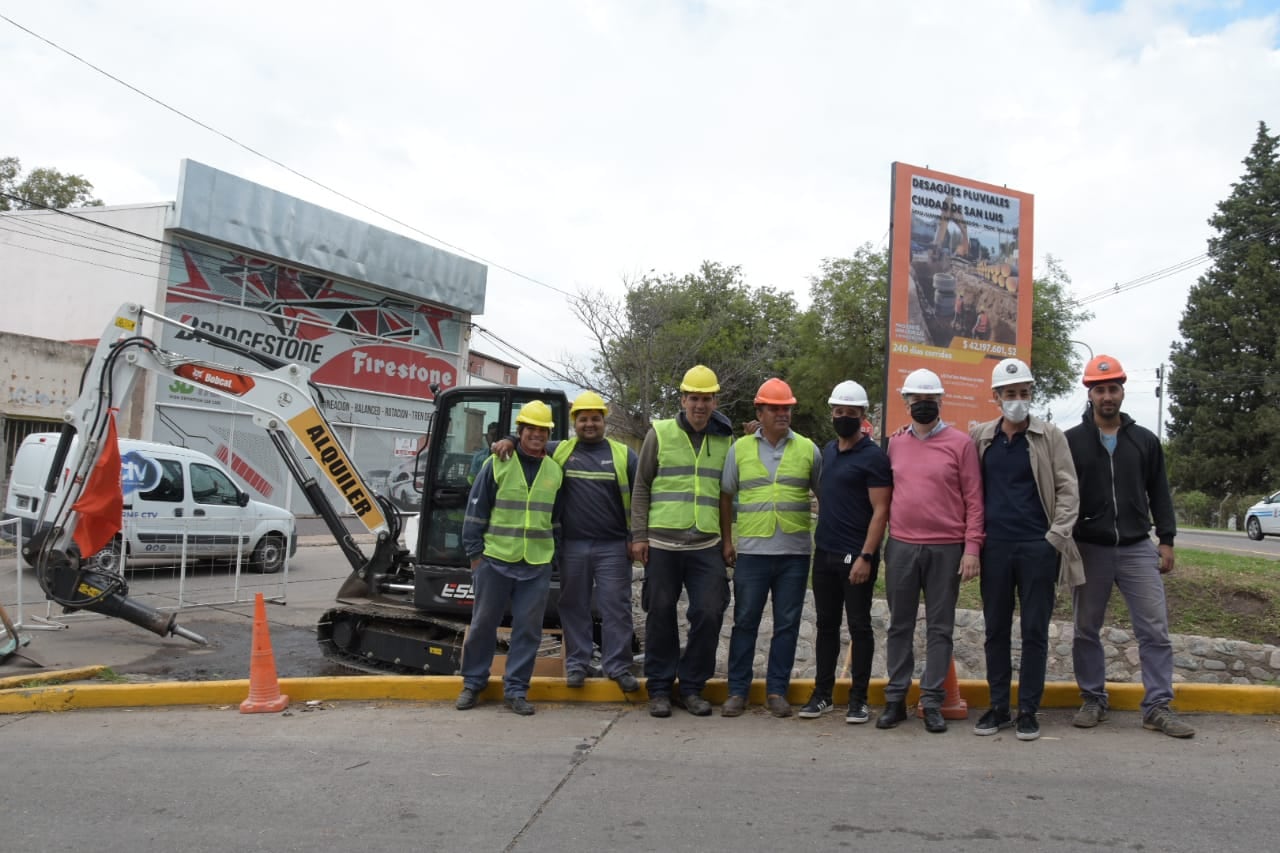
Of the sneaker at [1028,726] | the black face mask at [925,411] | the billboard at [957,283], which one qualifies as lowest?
the sneaker at [1028,726]

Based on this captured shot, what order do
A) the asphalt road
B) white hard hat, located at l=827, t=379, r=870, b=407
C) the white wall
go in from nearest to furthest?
the asphalt road
white hard hat, located at l=827, t=379, r=870, b=407
the white wall

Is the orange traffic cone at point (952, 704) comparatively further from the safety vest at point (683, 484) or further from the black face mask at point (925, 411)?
the safety vest at point (683, 484)

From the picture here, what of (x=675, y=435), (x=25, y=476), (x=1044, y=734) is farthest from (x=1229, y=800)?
(x=25, y=476)

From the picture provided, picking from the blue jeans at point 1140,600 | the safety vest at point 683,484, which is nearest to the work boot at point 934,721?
the blue jeans at point 1140,600

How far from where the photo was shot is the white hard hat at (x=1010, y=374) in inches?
211

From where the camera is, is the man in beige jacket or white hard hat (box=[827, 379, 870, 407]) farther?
white hard hat (box=[827, 379, 870, 407])

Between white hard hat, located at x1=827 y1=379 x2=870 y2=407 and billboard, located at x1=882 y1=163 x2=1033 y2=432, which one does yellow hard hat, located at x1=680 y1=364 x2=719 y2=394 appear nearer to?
white hard hat, located at x1=827 y1=379 x2=870 y2=407

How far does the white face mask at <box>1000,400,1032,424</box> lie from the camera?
534 cm

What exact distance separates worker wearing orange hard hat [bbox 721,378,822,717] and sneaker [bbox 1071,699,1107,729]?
1.67 metres

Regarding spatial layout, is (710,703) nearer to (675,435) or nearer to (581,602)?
(581,602)

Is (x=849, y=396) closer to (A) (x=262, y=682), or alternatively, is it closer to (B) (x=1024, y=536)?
(B) (x=1024, y=536)

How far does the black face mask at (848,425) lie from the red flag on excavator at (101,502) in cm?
669

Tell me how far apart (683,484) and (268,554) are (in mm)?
11347

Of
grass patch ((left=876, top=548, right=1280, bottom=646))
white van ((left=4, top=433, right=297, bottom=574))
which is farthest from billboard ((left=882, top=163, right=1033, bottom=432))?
white van ((left=4, top=433, right=297, bottom=574))
